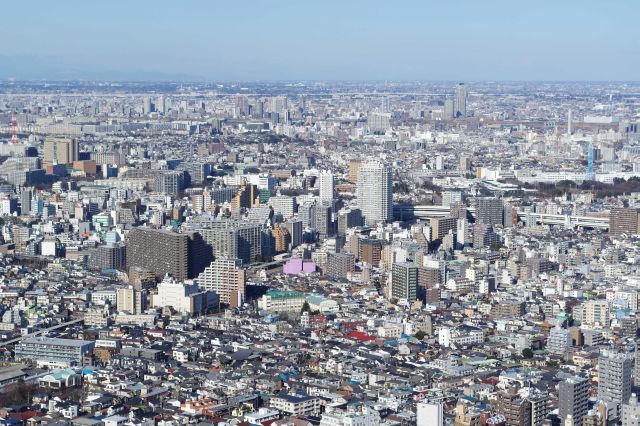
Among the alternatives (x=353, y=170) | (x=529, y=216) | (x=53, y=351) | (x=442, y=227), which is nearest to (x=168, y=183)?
(x=353, y=170)

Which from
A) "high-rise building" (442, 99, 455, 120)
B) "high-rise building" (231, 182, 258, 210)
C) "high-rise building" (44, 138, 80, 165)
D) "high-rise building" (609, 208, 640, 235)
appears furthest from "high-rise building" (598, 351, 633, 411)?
"high-rise building" (442, 99, 455, 120)

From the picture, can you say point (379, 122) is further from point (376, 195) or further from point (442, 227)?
point (442, 227)

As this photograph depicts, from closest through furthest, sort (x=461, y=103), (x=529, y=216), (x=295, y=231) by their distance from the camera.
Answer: (x=295, y=231)
(x=529, y=216)
(x=461, y=103)

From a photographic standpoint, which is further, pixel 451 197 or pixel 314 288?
pixel 451 197

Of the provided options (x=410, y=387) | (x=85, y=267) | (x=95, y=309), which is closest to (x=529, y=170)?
(x=85, y=267)

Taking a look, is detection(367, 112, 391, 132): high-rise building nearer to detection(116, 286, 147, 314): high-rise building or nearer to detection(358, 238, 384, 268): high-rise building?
detection(358, 238, 384, 268): high-rise building

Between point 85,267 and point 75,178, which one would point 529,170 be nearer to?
point 75,178
